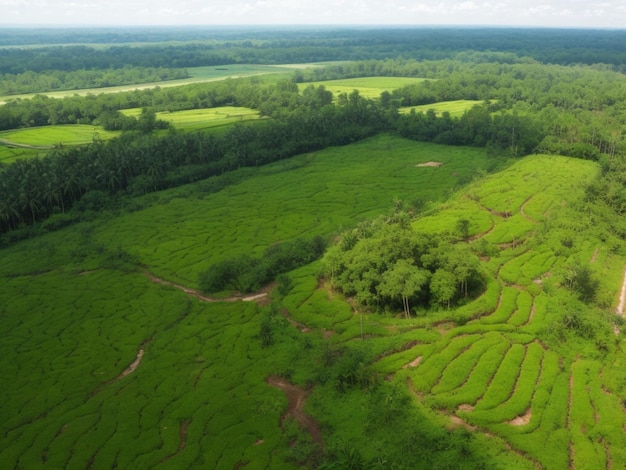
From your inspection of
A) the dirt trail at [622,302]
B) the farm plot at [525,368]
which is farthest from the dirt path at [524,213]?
the dirt trail at [622,302]

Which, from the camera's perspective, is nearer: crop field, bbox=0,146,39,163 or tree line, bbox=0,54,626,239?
tree line, bbox=0,54,626,239

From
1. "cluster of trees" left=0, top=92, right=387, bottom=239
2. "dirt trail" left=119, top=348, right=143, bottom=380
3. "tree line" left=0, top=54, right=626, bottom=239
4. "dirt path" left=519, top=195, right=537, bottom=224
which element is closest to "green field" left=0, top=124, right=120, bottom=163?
"tree line" left=0, top=54, right=626, bottom=239

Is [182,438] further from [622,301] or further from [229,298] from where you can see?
[622,301]

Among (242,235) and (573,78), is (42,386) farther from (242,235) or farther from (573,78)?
(573,78)

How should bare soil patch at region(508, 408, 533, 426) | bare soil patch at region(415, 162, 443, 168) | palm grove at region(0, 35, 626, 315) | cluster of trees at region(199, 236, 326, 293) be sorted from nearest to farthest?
bare soil patch at region(508, 408, 533, 426), palm grove at region(0, 35, 626, 315), cluster of trees at region(199, 236, 326, 293), bare soil patch at region(415, 162, 443, 168)

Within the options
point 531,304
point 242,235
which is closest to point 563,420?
point 531,304

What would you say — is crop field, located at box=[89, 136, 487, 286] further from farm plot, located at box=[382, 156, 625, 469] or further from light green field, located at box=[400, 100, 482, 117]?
light green field, located at box=[400, 100, 482, 117]

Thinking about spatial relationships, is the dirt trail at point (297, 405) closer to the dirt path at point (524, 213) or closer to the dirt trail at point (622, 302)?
the dirt trail at point (622, 302)

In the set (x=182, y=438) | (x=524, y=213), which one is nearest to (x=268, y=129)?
(x=524, y=213)
